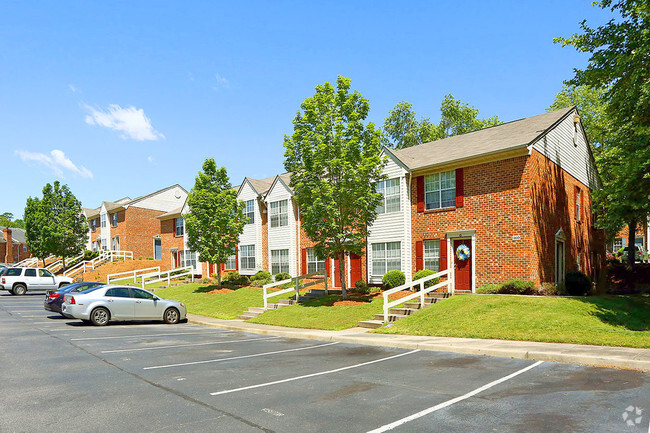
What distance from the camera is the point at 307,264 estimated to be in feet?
92.7

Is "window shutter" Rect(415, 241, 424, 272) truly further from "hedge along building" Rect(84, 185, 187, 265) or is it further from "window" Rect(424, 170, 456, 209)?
"hedge along building" Rect(84, 185, 187, 265)

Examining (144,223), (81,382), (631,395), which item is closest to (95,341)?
(81,382)

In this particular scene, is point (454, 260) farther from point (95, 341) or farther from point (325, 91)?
point (95, 341)

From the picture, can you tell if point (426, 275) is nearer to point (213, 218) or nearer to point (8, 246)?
point (213, 218)

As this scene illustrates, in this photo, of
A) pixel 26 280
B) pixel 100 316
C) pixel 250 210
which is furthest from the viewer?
pixel 250 210

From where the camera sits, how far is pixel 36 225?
4806 cm

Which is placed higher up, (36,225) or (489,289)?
(36,225)

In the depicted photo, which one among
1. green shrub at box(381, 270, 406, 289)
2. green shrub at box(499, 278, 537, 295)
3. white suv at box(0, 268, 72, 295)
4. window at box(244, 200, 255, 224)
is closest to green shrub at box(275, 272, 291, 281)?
window at box(244, 200, 255, 224)

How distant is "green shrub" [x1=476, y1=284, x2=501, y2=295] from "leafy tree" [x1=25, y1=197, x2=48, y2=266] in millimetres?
43608

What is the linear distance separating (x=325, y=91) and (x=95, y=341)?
1367cm

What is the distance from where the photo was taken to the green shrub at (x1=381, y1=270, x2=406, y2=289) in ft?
69.1

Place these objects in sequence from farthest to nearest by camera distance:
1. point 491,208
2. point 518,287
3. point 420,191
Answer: point 420,191 < point 491,208 < point 518,287

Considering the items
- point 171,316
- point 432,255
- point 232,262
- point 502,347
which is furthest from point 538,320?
point 232,262

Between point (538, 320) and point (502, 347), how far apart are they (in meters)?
3.33
